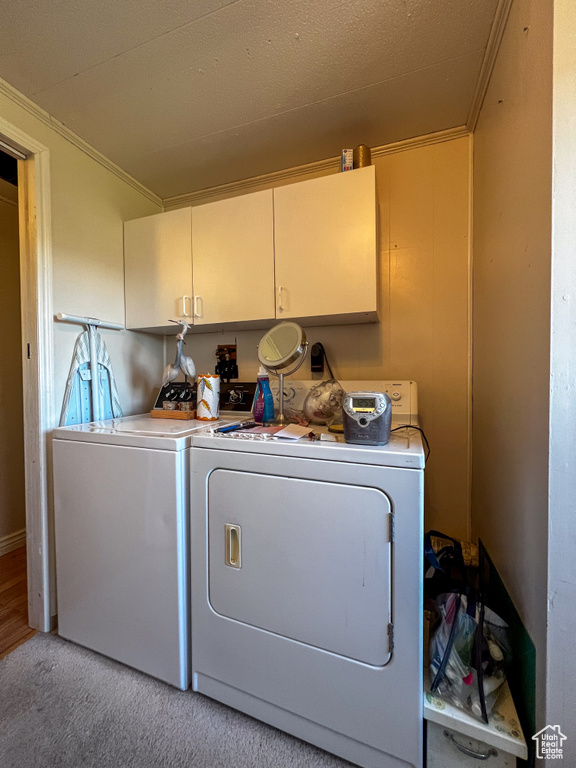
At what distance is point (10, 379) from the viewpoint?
2.17 meters

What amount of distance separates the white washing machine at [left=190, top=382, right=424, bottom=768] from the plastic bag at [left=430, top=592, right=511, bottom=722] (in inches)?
4.2

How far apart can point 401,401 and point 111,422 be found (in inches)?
56.4

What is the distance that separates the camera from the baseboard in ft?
6.81

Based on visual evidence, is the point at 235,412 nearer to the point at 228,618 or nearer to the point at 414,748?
the point at 228,618

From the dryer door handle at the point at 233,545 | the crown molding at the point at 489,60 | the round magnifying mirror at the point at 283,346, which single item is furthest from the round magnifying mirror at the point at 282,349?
the crown molding at the point at 489,60

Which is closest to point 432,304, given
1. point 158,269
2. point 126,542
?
point 158,269

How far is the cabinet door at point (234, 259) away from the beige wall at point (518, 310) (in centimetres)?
94

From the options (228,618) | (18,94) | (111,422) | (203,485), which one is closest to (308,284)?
(203,485)

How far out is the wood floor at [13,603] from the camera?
141cm

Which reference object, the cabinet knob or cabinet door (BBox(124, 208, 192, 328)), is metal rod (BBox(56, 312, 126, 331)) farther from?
the cabinet knob

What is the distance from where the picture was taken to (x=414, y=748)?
0.85m

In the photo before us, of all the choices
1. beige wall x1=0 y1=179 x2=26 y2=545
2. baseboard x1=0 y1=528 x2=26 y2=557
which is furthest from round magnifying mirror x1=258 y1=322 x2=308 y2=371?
baseboard x1=0 y1=528 x2=26 y2=557

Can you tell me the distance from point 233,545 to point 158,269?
1.51m

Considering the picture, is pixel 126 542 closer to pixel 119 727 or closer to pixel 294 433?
pixel 119 727
